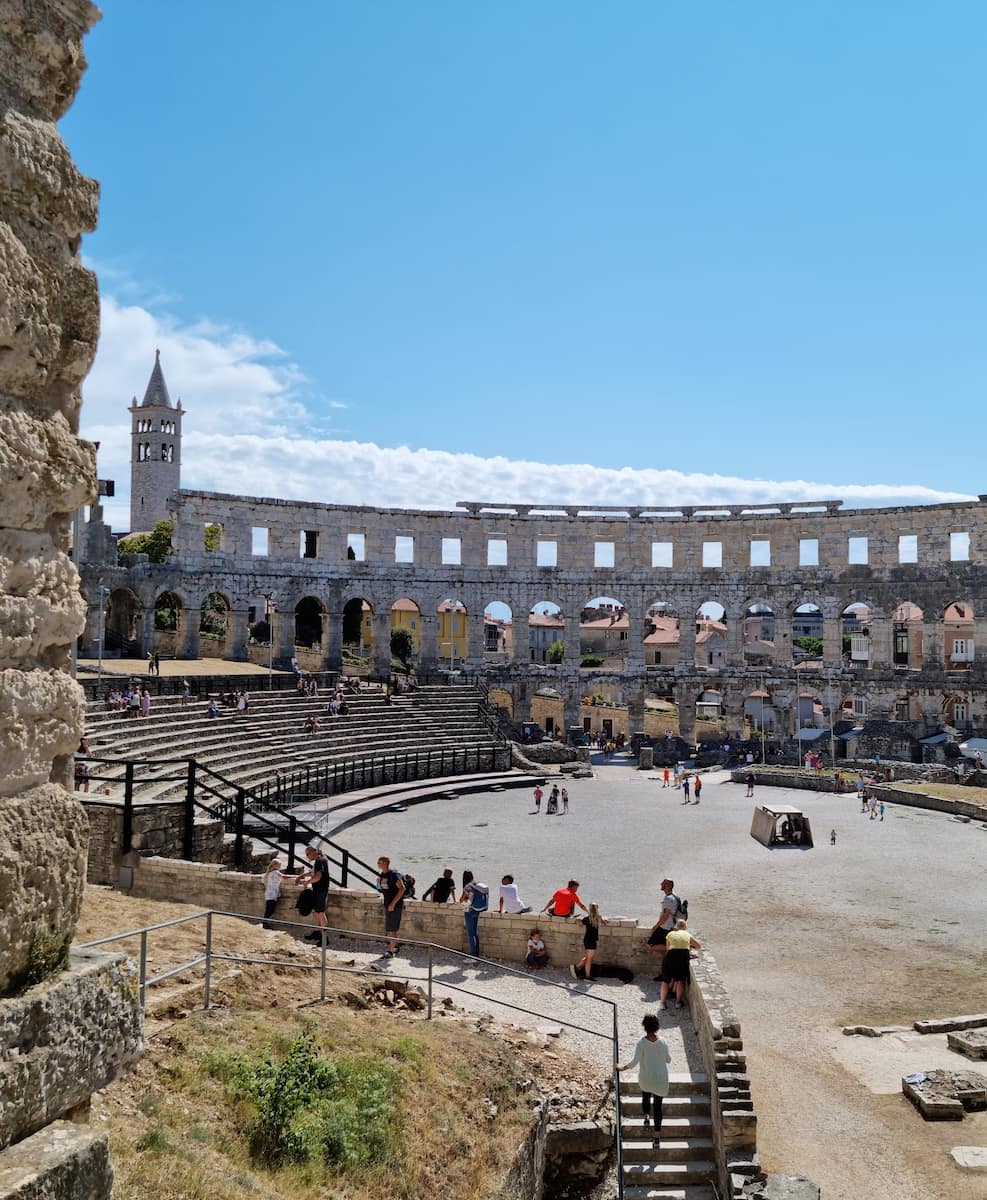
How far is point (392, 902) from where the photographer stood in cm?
1182

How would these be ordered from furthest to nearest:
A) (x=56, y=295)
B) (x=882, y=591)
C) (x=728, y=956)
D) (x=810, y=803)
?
(x=882, y=591)
(x=810, y=803)
(x=728, y=956)
(x=56, y=295)

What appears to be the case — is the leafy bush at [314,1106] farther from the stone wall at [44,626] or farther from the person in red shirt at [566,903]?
the person in red shirt at [566,903]

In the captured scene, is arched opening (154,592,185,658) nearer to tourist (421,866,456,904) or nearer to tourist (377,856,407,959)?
tourist (421,866,456,904)

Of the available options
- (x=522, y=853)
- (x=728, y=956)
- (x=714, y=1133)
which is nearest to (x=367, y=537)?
(x=522, y=853)

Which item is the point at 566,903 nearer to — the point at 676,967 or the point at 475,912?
the point at 475,912

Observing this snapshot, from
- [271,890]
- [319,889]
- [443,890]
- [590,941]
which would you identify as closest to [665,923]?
[590,941]

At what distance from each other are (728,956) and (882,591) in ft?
99.2

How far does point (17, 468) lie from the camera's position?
8.71 ft

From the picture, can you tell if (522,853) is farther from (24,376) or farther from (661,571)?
(661,571)

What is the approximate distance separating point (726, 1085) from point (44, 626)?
25.0 ft

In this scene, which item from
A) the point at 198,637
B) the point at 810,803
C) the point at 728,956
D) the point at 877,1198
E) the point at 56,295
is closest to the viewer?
the point at 56,295

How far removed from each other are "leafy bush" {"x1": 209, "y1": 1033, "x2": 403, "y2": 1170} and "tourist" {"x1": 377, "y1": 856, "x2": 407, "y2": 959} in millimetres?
4963

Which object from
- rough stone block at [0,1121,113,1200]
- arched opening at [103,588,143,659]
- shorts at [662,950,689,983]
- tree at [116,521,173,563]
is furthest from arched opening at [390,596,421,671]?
rough stone block at [0,1121,113,1200]

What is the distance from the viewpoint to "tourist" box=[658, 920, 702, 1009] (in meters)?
10.6
